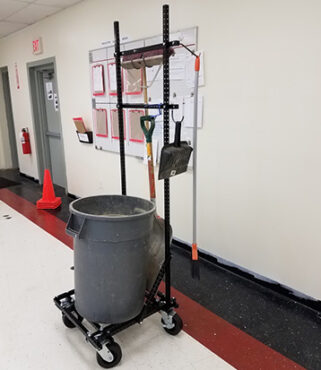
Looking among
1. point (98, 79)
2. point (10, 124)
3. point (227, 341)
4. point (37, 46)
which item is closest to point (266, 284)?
point (227, 341)

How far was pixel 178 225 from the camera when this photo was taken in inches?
122

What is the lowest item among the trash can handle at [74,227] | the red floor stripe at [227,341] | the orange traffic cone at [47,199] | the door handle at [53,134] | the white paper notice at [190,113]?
the red floor stripe at [227,341]

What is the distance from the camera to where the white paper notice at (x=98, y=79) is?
3.51 m

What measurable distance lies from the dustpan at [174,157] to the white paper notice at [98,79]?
7.12 feet

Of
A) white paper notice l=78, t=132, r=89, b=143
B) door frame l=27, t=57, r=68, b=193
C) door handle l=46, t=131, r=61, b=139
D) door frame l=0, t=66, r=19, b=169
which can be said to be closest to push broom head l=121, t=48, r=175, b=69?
white paper notice l=78, t=132, r=89, b=143

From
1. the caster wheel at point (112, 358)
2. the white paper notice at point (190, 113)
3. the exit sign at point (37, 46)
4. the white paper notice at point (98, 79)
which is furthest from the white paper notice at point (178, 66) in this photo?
the exit sign at point (37, 46)

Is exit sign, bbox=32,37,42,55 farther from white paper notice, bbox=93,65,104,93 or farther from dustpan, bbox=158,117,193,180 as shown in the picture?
dustpan, bbox=158,117,193,180

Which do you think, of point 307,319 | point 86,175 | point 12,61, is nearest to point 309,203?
point 307,319

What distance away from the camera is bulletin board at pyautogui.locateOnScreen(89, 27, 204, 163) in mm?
2605

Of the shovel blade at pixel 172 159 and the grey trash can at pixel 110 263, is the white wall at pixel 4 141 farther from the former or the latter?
the shovel blade at pixel 172 159

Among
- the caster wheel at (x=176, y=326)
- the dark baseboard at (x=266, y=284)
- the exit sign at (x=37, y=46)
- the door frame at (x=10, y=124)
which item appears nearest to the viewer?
the caster wheel at (x=176, y=326)

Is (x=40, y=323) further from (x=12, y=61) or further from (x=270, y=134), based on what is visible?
(x=12, y=61)

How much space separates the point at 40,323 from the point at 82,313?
1.48 ft

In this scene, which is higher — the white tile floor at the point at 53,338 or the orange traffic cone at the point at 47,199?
the orange traffic cone at the point at 47,199
